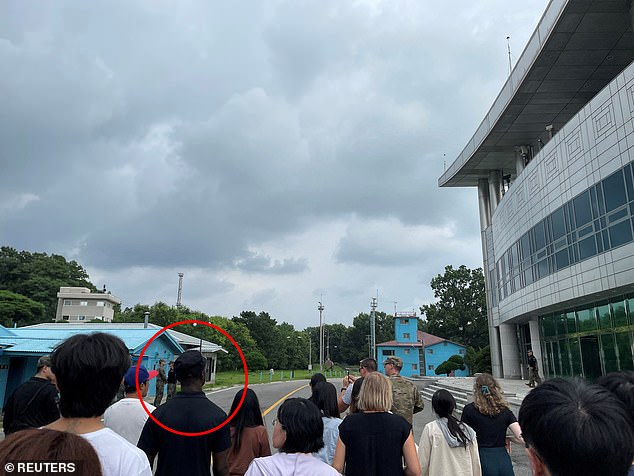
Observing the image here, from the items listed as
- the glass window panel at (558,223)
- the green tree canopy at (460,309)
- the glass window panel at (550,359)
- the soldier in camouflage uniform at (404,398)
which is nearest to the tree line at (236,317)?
the green tree canopy at (460,309)

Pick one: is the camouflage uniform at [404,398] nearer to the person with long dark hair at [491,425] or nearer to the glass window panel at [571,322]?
the person with long dark hair at [491,425]

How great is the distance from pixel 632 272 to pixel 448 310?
4757 cm

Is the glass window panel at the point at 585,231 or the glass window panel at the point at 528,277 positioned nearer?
the glass window panel at the point at 585,231

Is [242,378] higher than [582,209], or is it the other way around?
[582,209]

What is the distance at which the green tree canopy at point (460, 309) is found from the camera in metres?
61.6

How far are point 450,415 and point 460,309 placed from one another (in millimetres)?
60765

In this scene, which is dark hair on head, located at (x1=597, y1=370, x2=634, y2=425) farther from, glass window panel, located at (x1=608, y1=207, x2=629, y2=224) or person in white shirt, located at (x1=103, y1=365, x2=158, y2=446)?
glass window panel, located at (x1=608, y1=207, x2=629, y2=224)

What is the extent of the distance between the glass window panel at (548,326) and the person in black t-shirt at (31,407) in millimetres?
25885

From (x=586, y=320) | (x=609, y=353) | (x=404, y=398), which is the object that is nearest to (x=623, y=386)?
(x=404, y=398)

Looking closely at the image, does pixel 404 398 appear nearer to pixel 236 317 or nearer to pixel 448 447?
pixel 448 447

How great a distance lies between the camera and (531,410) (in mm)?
1727

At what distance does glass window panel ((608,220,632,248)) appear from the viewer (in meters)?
16.4

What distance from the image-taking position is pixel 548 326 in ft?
84.7

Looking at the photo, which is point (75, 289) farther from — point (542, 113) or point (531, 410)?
point (531, 410)
